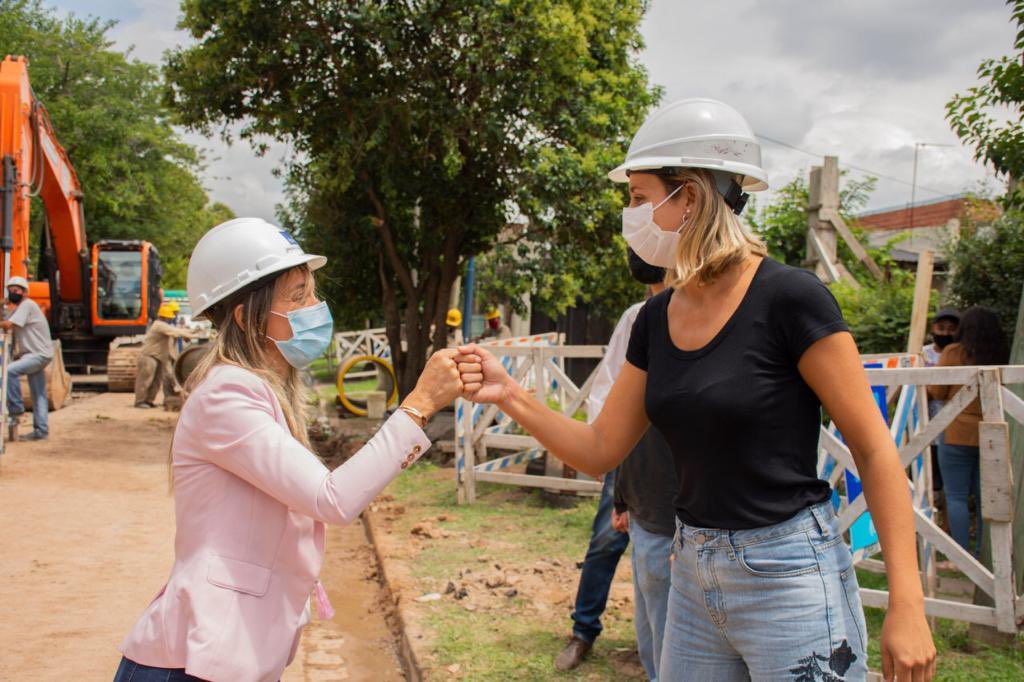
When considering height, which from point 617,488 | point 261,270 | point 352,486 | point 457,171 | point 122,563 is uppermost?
point 457,171

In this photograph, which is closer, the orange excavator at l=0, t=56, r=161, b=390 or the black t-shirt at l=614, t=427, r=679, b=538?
the black t-shirt at l=614, t=427, r=679, b=538

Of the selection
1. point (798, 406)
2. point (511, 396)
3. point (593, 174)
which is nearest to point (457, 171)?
point (593, 174)

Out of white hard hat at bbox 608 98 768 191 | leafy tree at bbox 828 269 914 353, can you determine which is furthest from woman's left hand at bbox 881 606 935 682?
leafy tree at bbox 828 269 914 353

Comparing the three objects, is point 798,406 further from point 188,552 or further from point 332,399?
point 332,399

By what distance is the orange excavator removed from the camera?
15598 mm

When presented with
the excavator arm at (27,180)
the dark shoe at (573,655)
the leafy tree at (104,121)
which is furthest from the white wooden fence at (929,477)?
the leafy tree at (104,121)

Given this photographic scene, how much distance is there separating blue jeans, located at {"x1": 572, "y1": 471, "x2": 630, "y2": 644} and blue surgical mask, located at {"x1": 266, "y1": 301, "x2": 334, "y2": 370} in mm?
2216

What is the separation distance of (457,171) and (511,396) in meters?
9.00

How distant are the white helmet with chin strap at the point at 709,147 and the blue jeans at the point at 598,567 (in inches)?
92.4

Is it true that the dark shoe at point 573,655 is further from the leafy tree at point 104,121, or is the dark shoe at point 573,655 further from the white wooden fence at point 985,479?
the leafy tree at point 104,121

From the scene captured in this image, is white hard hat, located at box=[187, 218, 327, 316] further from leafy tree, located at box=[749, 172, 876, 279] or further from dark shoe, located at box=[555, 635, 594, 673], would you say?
leafy tree, located at box=[749, 172, 876, 279]

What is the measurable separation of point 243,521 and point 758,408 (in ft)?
3.99

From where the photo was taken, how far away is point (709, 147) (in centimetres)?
223

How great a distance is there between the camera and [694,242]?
215 cm
